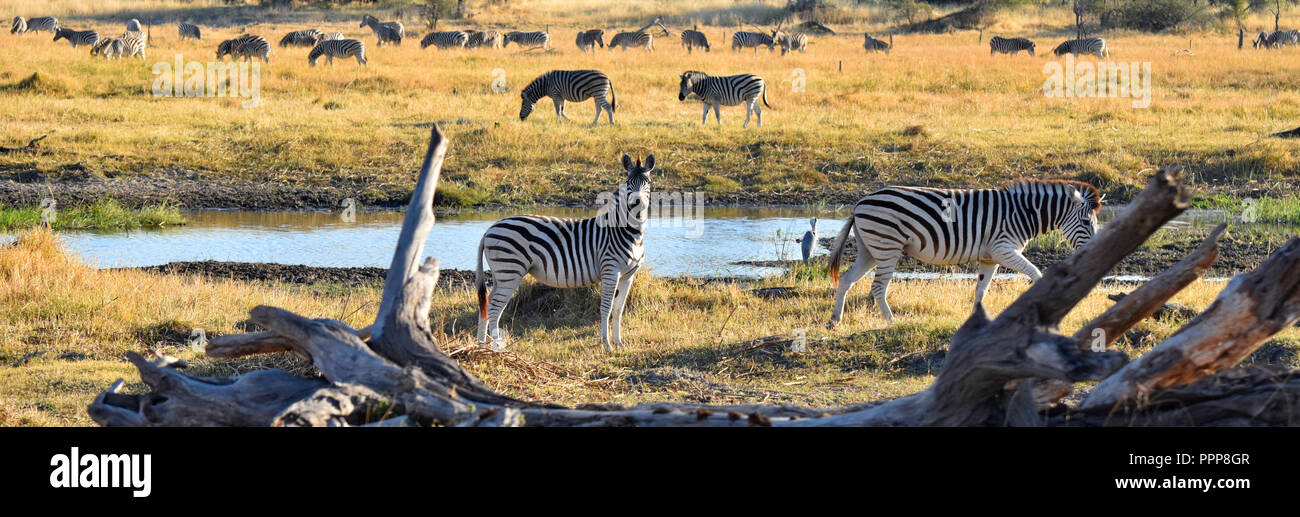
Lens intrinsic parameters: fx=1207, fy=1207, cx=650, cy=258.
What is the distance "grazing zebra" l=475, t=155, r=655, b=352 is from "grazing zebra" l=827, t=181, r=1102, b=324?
178 cm

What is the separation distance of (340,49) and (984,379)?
27808mm

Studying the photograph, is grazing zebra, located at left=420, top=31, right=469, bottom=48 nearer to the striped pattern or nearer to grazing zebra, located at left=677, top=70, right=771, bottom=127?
the striped pattern

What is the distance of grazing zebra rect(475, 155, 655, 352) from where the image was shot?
27.4ft

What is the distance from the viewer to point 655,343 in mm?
8578

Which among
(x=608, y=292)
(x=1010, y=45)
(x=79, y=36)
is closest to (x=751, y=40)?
(x=1010, y=45)

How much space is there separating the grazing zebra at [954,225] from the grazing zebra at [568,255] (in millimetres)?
1784

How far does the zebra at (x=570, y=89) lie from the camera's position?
21500 millimetres

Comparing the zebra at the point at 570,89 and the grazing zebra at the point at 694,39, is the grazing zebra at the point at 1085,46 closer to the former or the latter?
the grazing zebra at the point at 694,39

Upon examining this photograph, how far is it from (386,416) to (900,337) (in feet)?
15.2

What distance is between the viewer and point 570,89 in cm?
2184

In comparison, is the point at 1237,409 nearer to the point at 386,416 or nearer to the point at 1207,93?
the point at 386,416

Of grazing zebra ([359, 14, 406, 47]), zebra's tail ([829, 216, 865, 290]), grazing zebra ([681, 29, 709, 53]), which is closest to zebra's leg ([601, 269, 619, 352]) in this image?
zebra's tail ([829, 216, 865, 290])

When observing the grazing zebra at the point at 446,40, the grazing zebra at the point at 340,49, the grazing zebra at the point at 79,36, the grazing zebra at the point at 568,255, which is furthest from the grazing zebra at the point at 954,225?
the grazing zebra at the point at 79,36
